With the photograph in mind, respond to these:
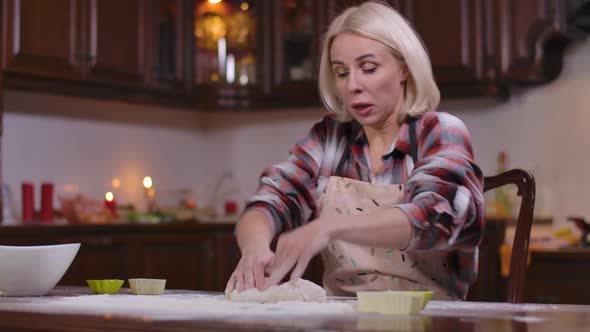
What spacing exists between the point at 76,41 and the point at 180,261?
3.24 feet

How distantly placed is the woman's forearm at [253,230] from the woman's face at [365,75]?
0.29 metres

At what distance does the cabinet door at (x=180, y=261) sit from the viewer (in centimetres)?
364

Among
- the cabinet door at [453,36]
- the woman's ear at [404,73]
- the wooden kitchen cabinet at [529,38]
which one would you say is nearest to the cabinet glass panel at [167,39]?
the cabinet door at [453,36]

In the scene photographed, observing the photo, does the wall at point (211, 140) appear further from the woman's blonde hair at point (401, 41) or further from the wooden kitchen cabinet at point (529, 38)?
the woman's blonde hair at point (401, 41)

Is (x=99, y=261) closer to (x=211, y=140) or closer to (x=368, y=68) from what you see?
(x=211, y=140)

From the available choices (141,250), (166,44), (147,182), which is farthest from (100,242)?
(166,44)

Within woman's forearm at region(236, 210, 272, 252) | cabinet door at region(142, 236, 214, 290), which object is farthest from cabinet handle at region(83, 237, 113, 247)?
woman's forearm at region(236, 210, 272, 252)

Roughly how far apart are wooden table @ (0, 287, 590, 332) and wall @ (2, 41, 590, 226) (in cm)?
270

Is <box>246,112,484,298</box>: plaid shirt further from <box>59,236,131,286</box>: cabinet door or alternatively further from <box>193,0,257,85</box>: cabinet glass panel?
<box>193,0,257,85</box>: cabinet glass panel

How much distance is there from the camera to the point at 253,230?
1743mm

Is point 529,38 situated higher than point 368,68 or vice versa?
point 529,38

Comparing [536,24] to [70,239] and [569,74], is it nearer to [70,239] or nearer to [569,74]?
[569,74]

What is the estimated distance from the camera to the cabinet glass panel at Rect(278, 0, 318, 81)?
423cm

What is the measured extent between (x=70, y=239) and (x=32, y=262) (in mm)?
1900
